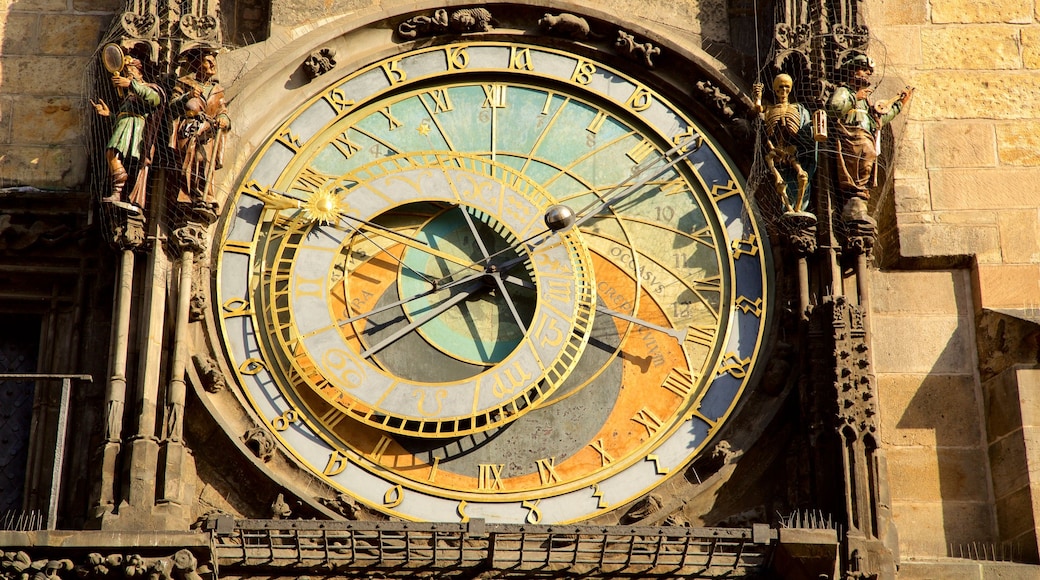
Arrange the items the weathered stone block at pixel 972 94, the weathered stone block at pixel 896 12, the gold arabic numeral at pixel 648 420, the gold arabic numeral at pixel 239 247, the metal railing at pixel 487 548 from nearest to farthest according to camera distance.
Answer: the metal railing at pixel 487 548
the gold arabic numeral at pixel 648 420
the gold arabic numeral at pixel 239 247
the weathered stone block at pixel 972 94
the weathered stone block at pixel 896 12

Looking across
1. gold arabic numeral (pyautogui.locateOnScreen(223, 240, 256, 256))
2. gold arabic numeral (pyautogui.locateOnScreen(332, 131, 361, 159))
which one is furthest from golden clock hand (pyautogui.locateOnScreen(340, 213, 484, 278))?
gold arabic numeral (pyautogui.locateOnScreen(223, 240, 256, 256))

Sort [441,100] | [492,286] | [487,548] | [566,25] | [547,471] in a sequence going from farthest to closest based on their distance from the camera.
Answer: [566,25] → [441,100] → [492,286] → [547,471] → [487,548]

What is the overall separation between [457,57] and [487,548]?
323 cm

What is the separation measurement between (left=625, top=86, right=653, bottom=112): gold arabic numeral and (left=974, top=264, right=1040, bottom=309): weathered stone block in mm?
2126

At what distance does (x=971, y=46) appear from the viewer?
531 inches

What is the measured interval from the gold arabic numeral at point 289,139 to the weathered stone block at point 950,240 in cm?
350

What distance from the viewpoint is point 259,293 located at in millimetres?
12234

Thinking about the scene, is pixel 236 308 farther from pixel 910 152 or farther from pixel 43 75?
pixel 910 152

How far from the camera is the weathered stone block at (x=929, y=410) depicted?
40.4 ft

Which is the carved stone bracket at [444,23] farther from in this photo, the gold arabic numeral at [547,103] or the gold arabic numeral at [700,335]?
the gold arabic numeral at [700,335]

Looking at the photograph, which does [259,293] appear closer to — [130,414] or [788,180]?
[130,414]

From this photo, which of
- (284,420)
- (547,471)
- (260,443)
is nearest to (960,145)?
(547,471)

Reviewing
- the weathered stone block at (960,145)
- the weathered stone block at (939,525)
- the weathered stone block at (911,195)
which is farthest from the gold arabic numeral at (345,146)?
the weathered stone block at (939,525)

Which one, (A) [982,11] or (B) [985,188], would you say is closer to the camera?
(B) [985,188]
